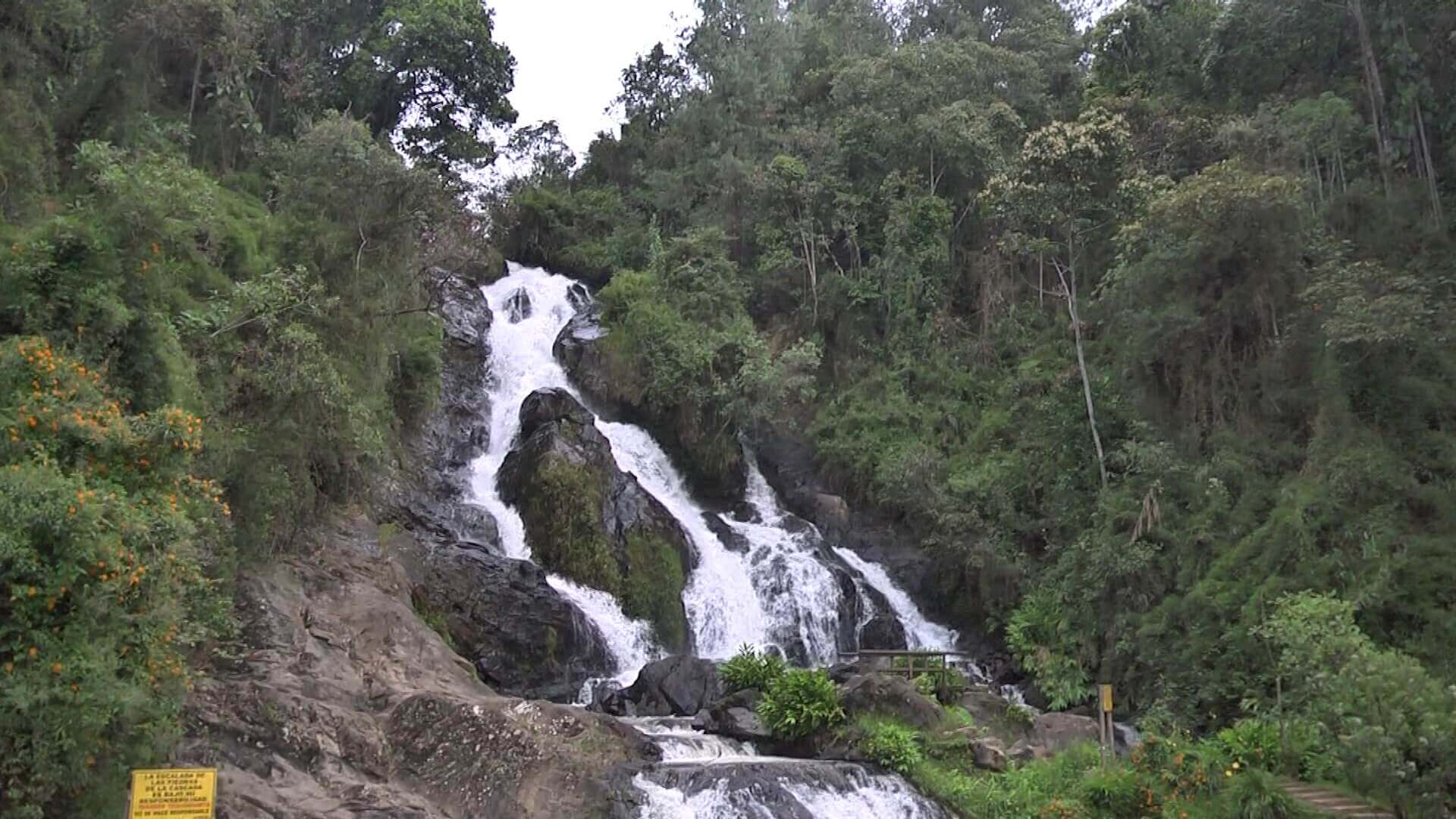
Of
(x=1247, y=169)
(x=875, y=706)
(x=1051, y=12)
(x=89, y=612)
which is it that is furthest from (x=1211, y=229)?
(x=1051, y=12)

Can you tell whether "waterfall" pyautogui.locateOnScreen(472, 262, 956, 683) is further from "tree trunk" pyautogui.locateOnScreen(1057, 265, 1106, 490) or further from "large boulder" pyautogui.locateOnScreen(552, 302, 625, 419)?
"tree trunk" pyautogui.locateOnScreen(1057, 265, 1106, 490)

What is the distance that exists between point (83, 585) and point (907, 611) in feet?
61.6

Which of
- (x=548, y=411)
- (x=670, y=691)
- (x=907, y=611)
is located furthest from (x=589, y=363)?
(x=670, y=691)

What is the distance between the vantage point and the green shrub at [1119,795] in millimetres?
14234

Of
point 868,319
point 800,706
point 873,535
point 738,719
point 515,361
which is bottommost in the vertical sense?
point 738,719

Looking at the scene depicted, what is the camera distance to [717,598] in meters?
23.0

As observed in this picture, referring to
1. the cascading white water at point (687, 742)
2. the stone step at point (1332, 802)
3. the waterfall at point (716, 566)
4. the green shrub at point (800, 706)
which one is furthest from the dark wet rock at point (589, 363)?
the stone step at point (1332, 802)

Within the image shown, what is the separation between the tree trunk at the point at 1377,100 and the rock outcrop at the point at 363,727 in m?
18.4

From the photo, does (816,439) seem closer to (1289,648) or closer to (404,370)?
(404,370)

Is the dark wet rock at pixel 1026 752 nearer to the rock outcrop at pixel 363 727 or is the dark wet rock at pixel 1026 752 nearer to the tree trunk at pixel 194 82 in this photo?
the rock outcrop at pixel 363 727

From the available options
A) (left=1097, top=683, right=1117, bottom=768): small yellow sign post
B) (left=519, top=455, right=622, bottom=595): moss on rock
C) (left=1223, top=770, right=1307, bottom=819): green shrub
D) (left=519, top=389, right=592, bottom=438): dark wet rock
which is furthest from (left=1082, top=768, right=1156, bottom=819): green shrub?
(left=519, top=389, right=592, bottom=438): dark wet rock

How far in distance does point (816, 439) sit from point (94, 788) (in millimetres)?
22226

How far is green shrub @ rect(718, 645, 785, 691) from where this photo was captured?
17.5 m

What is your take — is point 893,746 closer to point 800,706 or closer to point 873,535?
point 800,706
